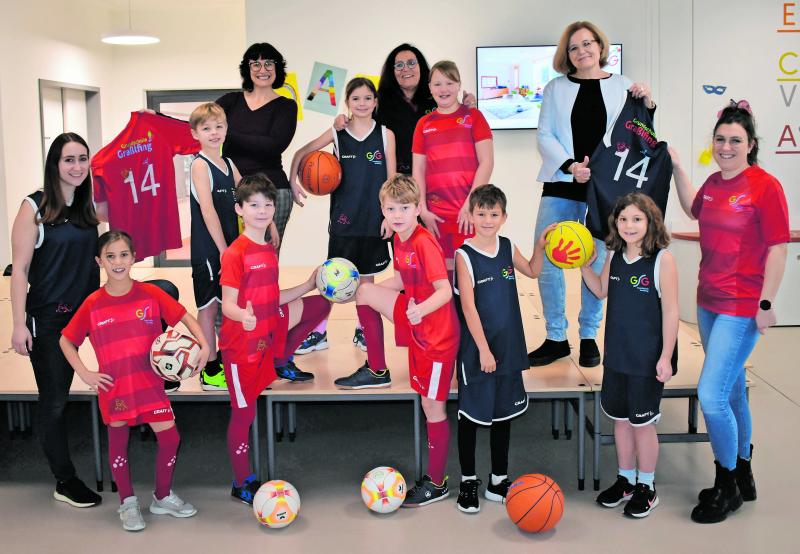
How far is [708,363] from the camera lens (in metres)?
3.27

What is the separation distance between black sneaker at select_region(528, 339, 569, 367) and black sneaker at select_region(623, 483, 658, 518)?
785mm

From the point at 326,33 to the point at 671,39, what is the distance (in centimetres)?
289

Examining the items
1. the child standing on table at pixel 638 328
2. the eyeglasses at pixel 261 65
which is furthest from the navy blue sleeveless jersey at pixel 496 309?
the eyeglasses at pixel 261 65

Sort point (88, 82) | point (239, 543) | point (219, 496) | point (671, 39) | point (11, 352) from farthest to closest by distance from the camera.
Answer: point (88, 82) < point (671, 39) < point (11, 352) < point (219, 496) < point (239, 543)

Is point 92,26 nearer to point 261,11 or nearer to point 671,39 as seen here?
point 261,11

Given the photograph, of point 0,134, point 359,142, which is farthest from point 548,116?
point 0,134

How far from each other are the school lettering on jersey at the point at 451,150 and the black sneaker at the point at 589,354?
85cm

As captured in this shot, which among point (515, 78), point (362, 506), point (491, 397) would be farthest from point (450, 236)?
point (515, 78)

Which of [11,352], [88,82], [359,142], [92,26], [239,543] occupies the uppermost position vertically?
[92,26]

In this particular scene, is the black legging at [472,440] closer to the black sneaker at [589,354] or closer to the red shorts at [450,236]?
the black sneaker at [589,354]

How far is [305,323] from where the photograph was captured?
3770mm

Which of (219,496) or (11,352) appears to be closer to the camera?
(219,496)

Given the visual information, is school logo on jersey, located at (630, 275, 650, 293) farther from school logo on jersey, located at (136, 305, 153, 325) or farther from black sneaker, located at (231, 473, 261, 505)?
school logo on jersey, located at (136, 305, 153, 325)

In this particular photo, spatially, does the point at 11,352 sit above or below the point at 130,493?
above
